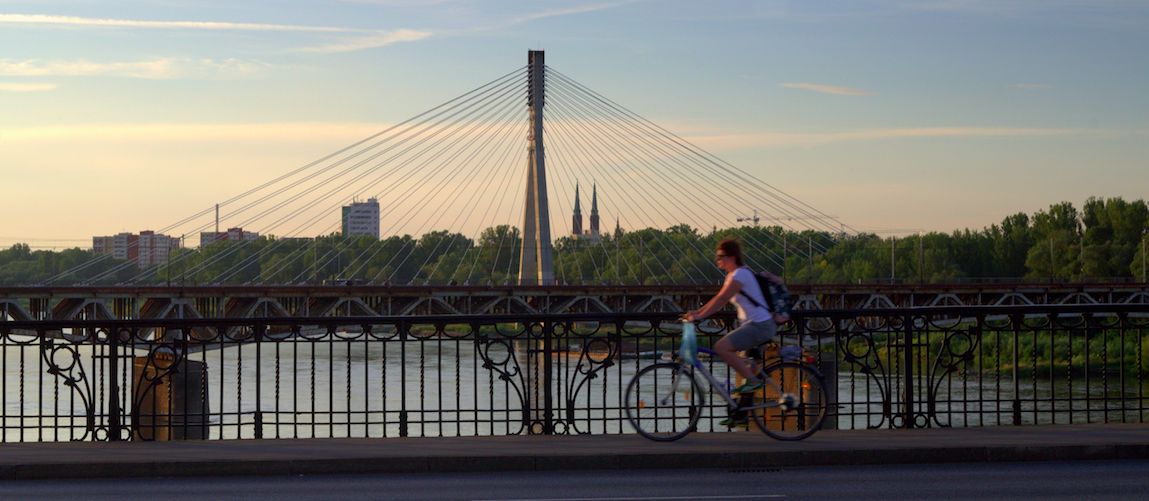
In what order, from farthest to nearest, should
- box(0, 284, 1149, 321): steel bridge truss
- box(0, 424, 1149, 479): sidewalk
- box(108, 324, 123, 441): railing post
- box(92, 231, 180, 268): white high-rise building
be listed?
box(92, 231, 180, 268): white high-rise building < box(0, 284, 1149, 321): steel bridge truss < box(108, 324, 123, 441): railing post < box(0, 424, 1149, 479): sidewalk

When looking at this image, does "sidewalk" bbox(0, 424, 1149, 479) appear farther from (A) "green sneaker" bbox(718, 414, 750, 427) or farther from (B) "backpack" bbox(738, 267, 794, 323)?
(B) "backpack" bbox(738, 267, 794, 323)

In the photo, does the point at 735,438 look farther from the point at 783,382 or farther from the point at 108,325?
the point at 108,325

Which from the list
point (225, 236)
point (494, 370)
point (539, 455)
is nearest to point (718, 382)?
point (539, 455)

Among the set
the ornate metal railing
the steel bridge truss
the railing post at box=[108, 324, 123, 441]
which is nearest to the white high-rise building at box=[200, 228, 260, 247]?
the steel bridge truss

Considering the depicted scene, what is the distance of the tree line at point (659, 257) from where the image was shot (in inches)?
2506

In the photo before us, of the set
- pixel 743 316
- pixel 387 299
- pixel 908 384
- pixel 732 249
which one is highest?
pixel 732 249

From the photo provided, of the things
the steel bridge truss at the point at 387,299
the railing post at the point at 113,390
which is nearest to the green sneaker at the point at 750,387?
the railing post at the point at 113,390

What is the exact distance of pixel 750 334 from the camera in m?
9.45

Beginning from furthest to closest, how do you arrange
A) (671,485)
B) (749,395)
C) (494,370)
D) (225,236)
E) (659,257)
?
(659,257), (225,236), (494,370), (749,395), (671,485)

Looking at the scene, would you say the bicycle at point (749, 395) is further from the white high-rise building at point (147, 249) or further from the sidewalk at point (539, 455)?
the white high-rise building at point (147, 249)

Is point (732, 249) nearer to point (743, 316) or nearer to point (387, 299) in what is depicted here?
point (743, 316)

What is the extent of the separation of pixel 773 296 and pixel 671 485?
1.74 metres

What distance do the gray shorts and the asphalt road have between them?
92cm

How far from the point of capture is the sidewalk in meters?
8.99
